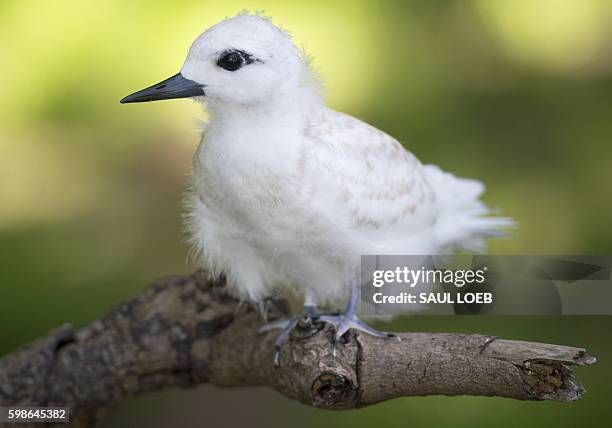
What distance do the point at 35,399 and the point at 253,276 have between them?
59 cm

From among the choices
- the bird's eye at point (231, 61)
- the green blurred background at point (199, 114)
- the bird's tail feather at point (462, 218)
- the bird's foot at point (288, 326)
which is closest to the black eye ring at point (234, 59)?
the bird's eye at point (231, 61)

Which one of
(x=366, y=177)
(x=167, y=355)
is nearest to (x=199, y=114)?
(x=167, y=355)

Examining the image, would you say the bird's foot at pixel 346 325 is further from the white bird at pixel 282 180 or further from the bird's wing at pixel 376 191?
the bird's wing at pixel 376 191

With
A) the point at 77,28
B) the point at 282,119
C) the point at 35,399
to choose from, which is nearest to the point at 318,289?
the point at 282,119

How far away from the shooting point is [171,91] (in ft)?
4.91

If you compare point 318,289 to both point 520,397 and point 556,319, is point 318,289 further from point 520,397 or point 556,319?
point 556,319

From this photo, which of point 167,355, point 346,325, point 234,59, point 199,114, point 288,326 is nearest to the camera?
point 234,59

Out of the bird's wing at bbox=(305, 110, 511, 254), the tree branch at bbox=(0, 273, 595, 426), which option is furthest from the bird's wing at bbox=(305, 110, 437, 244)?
the tree branch at bbox=(0, 273, 595, 426)

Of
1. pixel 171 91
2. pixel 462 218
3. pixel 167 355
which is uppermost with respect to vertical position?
pixel 171 91

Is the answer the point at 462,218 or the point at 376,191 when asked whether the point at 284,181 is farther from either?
the point at 462,218

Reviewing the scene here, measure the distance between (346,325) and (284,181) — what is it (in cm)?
32

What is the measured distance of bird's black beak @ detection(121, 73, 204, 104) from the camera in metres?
1.49

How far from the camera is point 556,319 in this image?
2.30 m

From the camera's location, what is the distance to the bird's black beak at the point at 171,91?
4.89 feet
